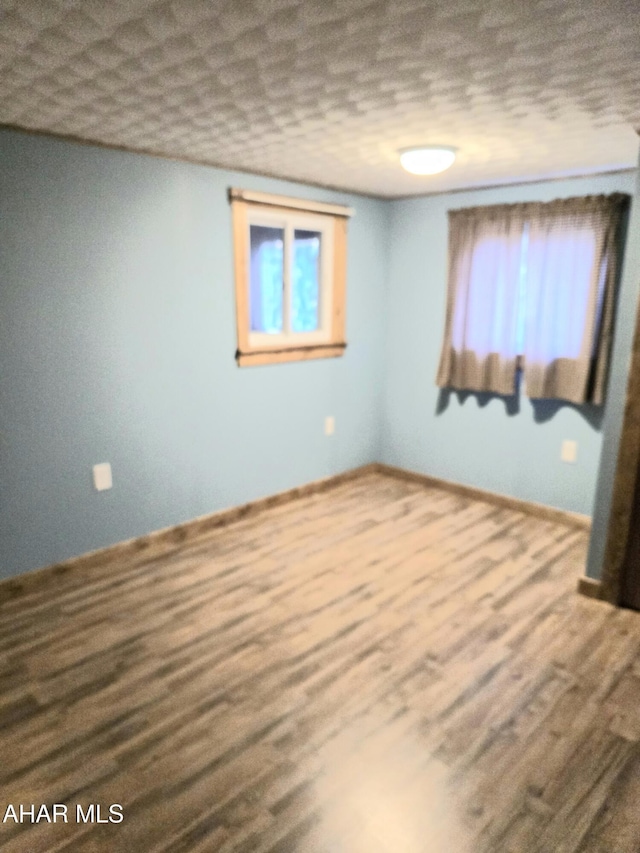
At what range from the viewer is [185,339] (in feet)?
10.2

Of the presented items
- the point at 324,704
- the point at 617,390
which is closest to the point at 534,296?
the point at 617,390

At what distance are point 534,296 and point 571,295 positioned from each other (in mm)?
223

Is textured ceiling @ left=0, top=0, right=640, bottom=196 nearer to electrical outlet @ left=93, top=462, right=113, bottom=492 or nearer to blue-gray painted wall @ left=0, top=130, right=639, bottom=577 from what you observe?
blue-gray painted wall @ left=0, top=130, right=639, bottom=577

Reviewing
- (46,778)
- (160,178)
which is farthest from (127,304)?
(46,778)

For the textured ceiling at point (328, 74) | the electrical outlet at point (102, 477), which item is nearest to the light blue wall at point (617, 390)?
the textured ceiling at point (328, 74)

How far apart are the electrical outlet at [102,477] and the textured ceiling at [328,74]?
1.58 m

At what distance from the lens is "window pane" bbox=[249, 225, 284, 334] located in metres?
3.57

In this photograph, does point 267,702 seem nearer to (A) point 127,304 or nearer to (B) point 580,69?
(A) point 127,304

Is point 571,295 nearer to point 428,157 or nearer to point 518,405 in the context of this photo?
point 518,405

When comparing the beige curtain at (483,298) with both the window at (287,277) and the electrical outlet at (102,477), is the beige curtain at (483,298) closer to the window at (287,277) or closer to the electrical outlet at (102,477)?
the window at (287,277)

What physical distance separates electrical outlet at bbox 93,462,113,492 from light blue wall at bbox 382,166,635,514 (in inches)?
92.1

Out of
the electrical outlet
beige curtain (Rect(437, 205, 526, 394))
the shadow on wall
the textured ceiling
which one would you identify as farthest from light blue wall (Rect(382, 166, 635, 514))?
the electrical outlet

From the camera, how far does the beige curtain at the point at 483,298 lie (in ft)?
11.6

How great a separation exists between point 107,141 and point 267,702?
2.54 metres
